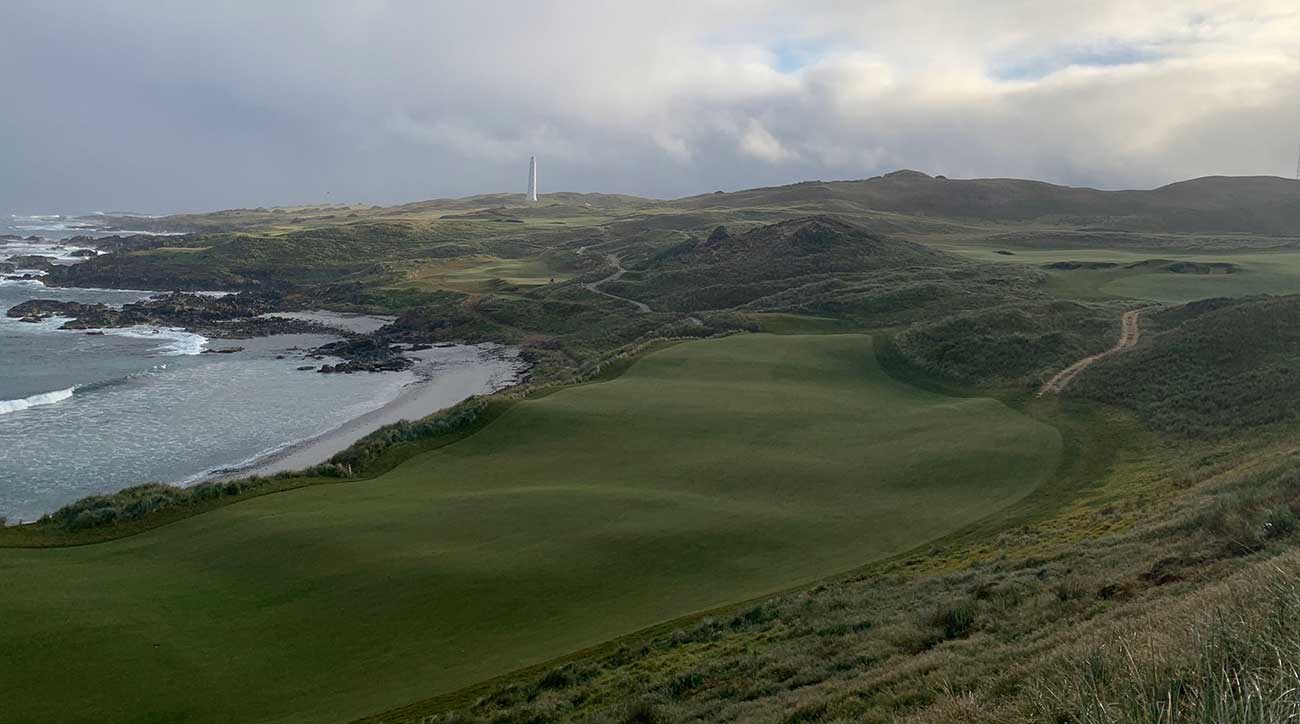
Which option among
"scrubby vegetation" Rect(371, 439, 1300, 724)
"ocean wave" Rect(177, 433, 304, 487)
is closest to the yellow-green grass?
"ocean wave" Rect(177, 433, 304, 487)

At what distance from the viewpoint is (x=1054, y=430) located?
97.7ft

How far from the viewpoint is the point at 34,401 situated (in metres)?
44.3

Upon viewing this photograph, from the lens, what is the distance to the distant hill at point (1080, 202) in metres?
133

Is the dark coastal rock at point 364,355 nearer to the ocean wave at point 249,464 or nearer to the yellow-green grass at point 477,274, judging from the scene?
the ocean wave at point 249,464

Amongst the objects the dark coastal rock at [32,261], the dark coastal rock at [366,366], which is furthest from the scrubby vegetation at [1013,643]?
the dark coastal rock at [32,261]

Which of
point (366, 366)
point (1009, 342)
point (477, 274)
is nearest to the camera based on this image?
point (1009, 342)

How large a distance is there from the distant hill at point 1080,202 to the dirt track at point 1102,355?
90340 mm

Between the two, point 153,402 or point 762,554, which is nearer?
point 762,554

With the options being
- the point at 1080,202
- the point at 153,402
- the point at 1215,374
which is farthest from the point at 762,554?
the point at 1080,202

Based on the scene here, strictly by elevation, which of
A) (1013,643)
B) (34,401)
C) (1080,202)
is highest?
(1080,202)

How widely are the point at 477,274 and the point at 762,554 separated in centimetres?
8301

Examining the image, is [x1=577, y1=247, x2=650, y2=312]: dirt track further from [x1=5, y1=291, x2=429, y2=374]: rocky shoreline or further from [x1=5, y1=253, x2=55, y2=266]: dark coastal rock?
[x1=5, y1=253, x2=55, y2=266]: dark coastal rock

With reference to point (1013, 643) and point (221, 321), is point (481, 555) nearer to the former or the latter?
point (1013, 643)

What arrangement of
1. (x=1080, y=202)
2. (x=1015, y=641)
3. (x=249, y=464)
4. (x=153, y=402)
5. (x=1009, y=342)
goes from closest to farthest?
(x=1015, y=641)
(x=249, y=464)
(x=1009, y=342)
(x=153, y=402)
(x=1080, y=202)
